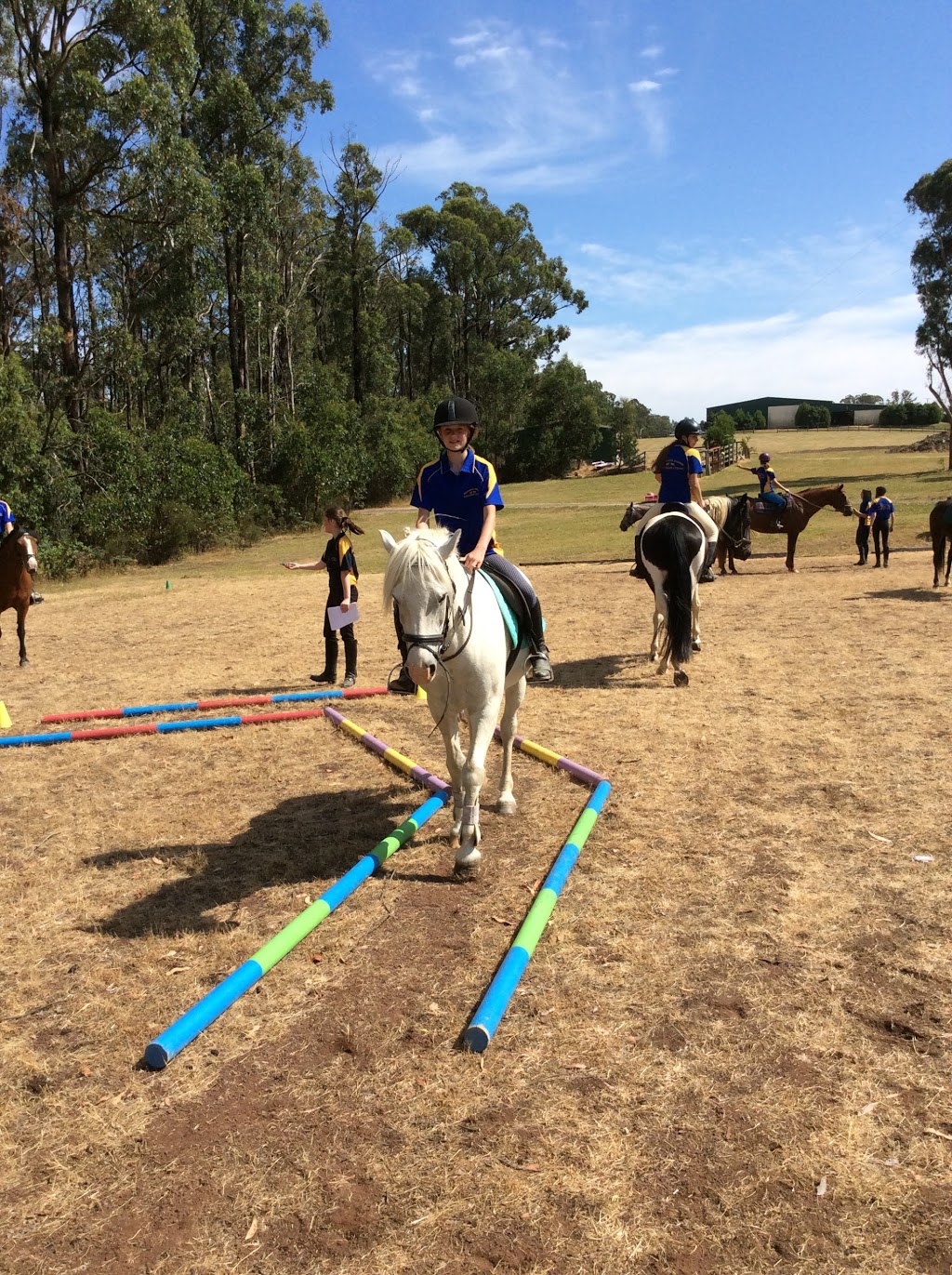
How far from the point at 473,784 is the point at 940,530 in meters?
14.1

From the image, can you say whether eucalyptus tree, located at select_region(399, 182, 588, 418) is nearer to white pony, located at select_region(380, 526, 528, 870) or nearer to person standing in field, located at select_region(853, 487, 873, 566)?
person standing in field, located at select_region(853, 487, 873, 566)

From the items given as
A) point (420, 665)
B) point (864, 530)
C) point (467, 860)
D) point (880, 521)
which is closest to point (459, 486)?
point (420, 665)

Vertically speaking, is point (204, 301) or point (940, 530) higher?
point (204, 301)

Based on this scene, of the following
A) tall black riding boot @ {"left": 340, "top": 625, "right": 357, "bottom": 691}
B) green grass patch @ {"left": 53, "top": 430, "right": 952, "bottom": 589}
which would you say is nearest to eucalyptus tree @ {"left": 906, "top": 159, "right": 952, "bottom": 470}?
green grass patch @ {"left": 53, "top": 430, "right": 952, "bottom": 589}

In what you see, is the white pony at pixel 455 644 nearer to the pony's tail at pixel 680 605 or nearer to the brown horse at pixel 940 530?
the pony's tail at pixel 680 605

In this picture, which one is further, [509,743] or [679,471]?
[679,471]

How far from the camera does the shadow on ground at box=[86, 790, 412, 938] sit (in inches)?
192

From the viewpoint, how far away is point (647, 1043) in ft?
11.7

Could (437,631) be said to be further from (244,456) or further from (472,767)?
(244,456)

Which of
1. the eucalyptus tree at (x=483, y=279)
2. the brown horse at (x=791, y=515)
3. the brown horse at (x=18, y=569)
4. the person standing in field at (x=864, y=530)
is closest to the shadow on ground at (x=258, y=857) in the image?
the brown horse at (x=18, y=569)

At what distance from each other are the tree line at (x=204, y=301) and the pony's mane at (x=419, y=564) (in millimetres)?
23941

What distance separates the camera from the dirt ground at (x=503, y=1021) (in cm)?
270

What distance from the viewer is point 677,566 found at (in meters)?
9.77

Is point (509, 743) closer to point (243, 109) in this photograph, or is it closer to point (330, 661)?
point (330, 661)
